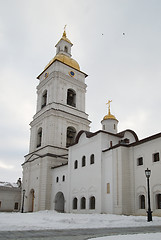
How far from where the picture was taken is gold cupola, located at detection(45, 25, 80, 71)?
41.9m

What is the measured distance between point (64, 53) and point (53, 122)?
1514 centimetres

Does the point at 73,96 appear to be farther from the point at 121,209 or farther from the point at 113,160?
the point at 121,209

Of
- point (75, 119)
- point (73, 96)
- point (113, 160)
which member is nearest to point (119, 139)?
point (113, 160)

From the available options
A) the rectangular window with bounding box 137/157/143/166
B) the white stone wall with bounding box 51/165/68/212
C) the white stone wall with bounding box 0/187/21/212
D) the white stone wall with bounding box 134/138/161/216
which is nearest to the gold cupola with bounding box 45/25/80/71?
the white stone wall with bounding box 51/165/68/212

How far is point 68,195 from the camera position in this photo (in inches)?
1147

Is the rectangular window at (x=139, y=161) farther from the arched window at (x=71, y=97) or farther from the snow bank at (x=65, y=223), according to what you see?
the arched window at (x=71, y=97)

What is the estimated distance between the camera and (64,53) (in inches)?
1752

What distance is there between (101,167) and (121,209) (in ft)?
15.7

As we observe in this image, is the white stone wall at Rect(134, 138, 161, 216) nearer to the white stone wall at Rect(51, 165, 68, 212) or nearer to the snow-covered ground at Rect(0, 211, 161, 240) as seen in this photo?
the snow-covered ground at Rect(0, 211, 161, 240)

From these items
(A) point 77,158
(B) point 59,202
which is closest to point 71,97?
(A) point 77,158

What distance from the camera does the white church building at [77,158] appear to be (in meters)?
21.9

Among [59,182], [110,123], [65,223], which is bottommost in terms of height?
[65,223]

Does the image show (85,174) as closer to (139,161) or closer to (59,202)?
(139,161)

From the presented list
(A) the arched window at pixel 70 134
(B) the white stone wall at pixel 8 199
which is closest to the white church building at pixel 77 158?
(A) the arched window at pixel 70 134
